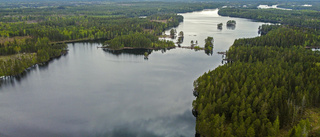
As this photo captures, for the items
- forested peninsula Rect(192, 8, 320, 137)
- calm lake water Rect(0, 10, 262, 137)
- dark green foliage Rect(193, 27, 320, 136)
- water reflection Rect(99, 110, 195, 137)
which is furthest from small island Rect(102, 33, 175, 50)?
water reflection Rect(99, 110, 195, 137)

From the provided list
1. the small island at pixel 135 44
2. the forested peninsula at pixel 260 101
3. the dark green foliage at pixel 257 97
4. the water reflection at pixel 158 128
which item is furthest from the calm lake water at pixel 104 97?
the small island at pixel 135 44

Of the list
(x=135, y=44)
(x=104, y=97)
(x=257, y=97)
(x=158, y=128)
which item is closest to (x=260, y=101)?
(x=257, y=97)

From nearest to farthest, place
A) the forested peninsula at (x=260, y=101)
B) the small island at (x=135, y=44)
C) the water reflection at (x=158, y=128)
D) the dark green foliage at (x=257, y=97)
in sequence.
→ the forested peninsula at (x=260, y=101) → the dark green foliage at (x=257, y=97) → the water reflection at (x=158, y=128) → the small island at (x=135, y=44)

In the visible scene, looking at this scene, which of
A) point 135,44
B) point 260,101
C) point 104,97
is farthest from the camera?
point 135,44

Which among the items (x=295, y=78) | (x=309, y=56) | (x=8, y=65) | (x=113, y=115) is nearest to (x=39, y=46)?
(x=8, y=65)

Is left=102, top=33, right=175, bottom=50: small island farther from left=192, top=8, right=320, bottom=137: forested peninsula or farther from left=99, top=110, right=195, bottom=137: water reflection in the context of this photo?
left=99, top=110, right=195, bottom=137: water reflection

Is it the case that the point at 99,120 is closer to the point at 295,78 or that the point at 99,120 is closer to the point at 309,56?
the point at 295,78

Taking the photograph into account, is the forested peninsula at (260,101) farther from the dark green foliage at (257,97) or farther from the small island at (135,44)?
the small island at (135,44)

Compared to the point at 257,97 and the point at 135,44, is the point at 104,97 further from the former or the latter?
the point at 135,44
